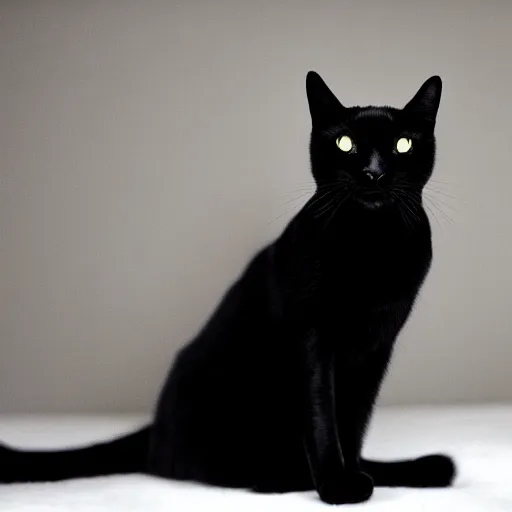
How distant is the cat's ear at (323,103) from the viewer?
3.67 ft

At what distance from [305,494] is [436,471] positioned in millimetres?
219

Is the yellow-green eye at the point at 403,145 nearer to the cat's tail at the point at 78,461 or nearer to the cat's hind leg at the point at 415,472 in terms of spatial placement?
the cat's hind leg at the point at 415,472

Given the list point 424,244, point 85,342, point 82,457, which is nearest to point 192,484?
point 82,457

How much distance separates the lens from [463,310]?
1839mm

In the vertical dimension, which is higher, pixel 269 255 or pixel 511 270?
pixel 269 255

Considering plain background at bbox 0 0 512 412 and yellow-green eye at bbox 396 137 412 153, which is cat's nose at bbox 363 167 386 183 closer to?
yellow-green eye at bbox 396 137 412 153

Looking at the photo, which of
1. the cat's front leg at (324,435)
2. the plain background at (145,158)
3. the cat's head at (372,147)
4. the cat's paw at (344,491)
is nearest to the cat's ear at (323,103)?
the cat's head at (372,147)

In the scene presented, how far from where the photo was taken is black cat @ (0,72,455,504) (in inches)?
41.3

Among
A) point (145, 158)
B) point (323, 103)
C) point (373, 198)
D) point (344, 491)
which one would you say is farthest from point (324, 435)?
point (145, 158)

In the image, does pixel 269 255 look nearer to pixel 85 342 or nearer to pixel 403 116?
pixel 403 116

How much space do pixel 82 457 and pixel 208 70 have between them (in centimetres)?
A: 100

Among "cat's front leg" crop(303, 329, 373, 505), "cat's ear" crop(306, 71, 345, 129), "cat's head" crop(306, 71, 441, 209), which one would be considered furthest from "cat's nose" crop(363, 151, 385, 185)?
"cat's front leg" crop(303, 329, 373, 505)

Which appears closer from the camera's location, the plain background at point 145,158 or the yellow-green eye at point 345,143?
the yellow-green eye at point 345,143

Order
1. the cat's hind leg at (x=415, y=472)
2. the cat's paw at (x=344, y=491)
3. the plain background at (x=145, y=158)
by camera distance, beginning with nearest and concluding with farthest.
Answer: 1. the cat's paw at (x=344, y=491)
2. the cat's hind leg at (x=415, y=472)
3. the plain background at (x=145, y=158)
